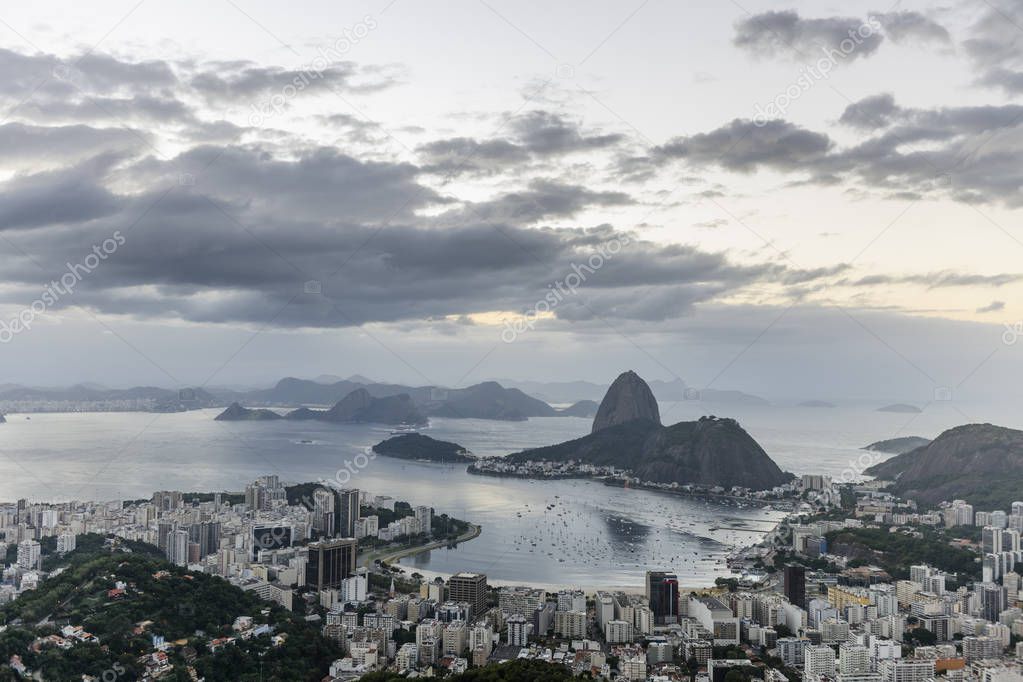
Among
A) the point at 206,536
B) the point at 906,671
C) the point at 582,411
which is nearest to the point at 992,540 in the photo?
the point at 906,671

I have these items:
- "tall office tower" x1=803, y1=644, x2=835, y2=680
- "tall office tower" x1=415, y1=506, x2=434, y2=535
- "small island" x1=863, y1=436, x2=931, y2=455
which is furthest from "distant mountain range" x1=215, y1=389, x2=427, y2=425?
"tall office tower" x1=803, y1=644, x2=835, y2=680

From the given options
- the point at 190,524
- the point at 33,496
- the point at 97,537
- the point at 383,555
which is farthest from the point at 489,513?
the point at 33,496

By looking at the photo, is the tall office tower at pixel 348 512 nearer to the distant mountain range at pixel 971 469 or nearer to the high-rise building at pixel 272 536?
the high-rise building at pixel 272 536

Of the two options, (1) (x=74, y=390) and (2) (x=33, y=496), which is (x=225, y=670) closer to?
(2) (x=33, y=496)

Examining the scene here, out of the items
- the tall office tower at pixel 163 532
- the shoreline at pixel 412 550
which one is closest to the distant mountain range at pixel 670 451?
the shoreline at pixel 412 550

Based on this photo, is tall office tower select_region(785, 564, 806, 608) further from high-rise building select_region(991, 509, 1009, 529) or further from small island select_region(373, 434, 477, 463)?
small island select_region(373, 434, 477, 463)

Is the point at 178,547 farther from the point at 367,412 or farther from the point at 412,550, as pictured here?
the point at 367,412
